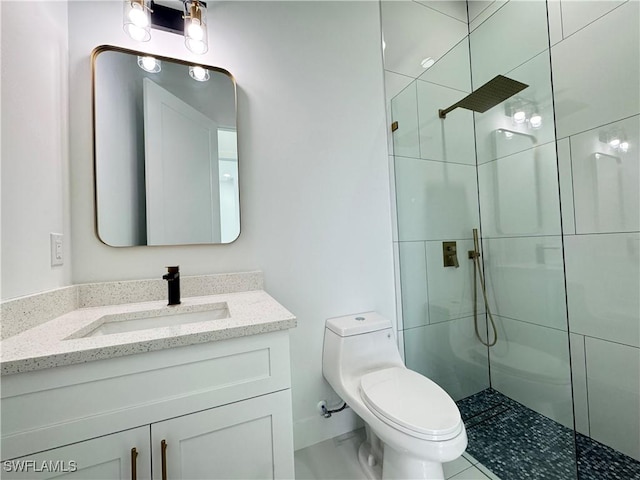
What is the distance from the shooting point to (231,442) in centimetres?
74

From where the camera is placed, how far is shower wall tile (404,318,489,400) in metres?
1.61

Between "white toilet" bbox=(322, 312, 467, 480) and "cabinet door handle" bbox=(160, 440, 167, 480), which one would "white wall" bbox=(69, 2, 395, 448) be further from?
"cabinet door handle" bbox=(160, 440, 167, 480)

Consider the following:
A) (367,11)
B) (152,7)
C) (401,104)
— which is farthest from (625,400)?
(152,7)

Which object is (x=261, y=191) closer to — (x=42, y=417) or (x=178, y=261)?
(x=178, y=261)

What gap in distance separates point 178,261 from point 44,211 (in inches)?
18.4

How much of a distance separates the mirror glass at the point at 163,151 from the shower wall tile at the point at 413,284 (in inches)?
40.1

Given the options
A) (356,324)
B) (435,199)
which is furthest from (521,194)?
(356,324)

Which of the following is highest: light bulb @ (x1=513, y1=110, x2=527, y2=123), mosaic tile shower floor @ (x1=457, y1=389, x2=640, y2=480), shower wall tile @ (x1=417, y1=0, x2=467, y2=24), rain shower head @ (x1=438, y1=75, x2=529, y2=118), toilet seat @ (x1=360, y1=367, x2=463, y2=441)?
shower wall tile @ (x1=417, y1=0, x2=467, y2=24)

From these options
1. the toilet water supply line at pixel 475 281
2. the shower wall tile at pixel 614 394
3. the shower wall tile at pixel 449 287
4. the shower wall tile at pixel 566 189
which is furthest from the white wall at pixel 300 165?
the shower wall tile at pixel 614 394

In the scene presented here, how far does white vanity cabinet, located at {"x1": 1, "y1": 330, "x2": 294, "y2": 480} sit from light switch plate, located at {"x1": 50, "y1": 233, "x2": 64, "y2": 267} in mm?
554

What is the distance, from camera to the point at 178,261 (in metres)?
1.22

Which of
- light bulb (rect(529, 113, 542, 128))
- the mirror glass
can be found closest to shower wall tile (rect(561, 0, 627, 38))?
light bulb (rect(529, 113, 542, 128))

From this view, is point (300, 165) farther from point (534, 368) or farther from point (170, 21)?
point (534, 368)

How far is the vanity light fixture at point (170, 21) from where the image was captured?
1.10 m
